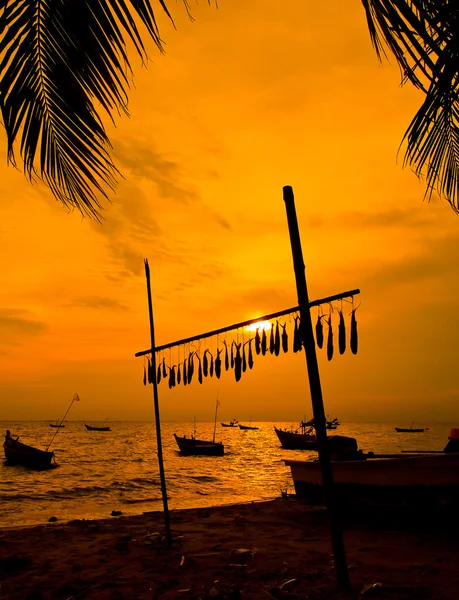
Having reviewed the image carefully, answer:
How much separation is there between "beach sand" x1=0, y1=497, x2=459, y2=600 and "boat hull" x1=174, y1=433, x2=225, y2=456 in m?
36.9

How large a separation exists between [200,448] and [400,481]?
40842mm

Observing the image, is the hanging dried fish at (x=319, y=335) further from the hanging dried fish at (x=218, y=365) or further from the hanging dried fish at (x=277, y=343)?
the hanging dried fish at (x=218, y=365)

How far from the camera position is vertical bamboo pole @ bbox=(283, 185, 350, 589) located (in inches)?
195

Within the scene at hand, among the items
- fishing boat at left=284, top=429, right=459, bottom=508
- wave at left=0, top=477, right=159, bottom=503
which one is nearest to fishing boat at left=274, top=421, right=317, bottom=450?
wave at left=0, top=477, right=159, bottom=503

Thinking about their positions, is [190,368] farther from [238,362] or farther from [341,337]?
[341,337]

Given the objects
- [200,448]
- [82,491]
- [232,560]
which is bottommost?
[82,491]

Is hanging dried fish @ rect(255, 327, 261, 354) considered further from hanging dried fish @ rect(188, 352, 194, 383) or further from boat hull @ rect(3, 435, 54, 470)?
boat hull @ rect(3, 435, 54, 470)

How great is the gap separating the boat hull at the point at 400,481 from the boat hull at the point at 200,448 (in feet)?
124

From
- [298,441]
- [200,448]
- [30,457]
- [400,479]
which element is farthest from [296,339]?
[298,441]

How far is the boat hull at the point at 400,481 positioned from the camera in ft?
28.7

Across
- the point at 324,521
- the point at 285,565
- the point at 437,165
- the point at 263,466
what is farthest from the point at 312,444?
the point at 437,165

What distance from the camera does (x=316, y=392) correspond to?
16.6 feet

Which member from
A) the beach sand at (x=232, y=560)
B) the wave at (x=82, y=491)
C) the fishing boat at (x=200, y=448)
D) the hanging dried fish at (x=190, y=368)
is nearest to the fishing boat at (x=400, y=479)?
the beach sand at (x=232, y=560)

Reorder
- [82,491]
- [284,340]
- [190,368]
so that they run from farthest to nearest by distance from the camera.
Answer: [82,491] → [190,368] → [284,340]
